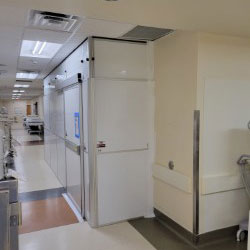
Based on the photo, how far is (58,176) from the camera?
5.52 meters

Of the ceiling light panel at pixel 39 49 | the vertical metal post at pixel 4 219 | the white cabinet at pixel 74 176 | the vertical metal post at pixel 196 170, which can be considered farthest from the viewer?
the white cabinet at pixel 74 176

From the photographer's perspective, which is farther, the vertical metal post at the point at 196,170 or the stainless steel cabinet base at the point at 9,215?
the vertical metal post at the point at 196,170

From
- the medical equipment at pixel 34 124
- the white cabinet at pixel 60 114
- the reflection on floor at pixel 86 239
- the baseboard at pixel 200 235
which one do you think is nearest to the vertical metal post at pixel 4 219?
the reflection on floor at pixel 86 239

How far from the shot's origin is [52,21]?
257 centimetres

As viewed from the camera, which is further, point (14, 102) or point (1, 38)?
point (14, 102)

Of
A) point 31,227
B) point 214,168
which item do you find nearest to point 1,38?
point 31,227

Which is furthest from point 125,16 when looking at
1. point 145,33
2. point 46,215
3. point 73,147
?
point 46,215

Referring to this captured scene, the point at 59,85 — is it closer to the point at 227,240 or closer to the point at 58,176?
the point at 58,176

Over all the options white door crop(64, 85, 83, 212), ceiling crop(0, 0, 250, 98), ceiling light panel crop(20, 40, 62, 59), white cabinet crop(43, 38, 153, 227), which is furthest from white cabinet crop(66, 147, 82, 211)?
ceiling crop(0, 0, 250, 98)

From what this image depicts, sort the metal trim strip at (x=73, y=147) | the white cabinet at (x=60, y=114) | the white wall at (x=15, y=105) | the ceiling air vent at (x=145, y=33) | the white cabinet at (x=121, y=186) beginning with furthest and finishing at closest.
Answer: the white wall at (x=15, y=105)
the white cabinet at (x=60, y=114)
the metal trim strip at (x=73, y=147)
the white cabinet at (x=121, y=186)
the ceiling air vent at (x=145, y=33)

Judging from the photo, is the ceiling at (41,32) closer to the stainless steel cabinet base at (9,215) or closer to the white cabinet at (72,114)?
the white cabinet at (72,114)

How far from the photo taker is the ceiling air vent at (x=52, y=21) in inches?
95.4

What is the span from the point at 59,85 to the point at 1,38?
5.57 feet

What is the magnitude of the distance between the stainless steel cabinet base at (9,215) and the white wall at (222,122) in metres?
2.03
